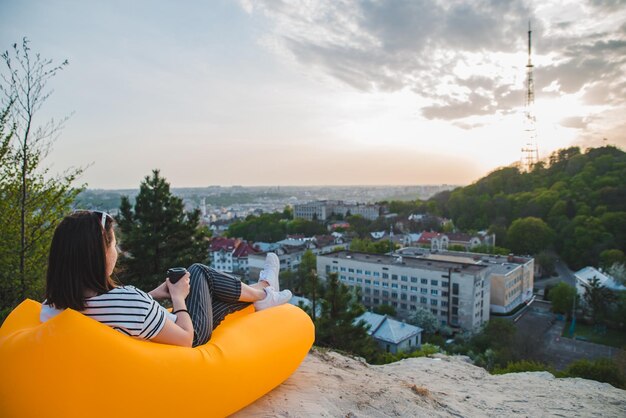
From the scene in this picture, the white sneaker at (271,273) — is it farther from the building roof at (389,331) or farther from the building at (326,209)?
the building at (326,209)

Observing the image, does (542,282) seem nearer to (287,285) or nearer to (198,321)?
(287,285)

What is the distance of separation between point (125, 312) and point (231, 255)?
35408 mm

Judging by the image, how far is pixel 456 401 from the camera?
3.41m

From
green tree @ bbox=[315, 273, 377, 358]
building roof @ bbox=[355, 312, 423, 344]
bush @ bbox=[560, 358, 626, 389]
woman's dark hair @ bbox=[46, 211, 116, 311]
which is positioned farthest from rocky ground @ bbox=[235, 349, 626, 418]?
building roof @ bbox=[355, 312, 423, 344]

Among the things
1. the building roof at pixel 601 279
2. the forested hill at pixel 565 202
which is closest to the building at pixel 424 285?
the building roof at pixel 601 279

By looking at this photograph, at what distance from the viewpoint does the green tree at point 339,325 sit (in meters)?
8.33

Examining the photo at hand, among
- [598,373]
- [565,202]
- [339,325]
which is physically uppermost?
[565,202]

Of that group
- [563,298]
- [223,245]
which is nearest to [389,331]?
[563,298]

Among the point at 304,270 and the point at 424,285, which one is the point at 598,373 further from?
the point at 304,270

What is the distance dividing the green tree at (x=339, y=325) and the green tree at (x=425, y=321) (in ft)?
41.4

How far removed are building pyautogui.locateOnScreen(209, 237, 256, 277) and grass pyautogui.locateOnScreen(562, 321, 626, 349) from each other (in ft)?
79.9

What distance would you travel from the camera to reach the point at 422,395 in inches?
131

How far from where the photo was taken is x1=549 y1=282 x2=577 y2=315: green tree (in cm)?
2403

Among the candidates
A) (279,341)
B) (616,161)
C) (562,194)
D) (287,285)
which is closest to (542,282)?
(562,194)
